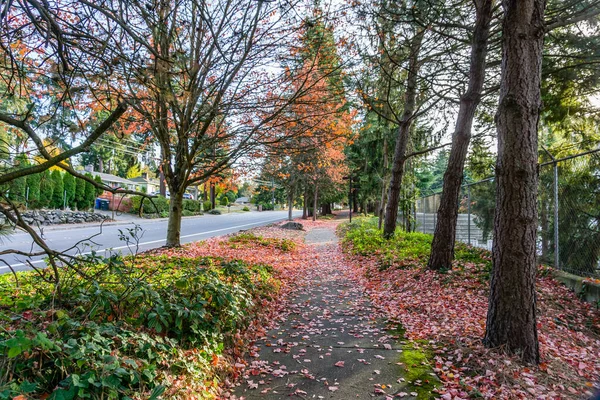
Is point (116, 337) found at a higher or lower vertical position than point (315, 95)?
lower

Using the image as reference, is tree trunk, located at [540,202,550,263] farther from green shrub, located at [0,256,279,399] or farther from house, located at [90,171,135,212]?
house, located at [90,171,135,212]

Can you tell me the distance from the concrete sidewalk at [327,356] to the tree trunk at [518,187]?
118 cm

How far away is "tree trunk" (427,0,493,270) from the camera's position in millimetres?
6223

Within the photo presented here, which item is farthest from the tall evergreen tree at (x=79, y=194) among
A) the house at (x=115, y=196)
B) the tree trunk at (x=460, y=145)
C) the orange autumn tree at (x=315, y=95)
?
the tree trunk at (x=460, y=145)

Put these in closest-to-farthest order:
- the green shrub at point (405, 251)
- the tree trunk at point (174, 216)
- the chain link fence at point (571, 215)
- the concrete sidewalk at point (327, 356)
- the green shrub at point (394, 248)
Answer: the concrete sidewalk at point (327, 356) → the chain link fence at point (571, 215) → the green shrub at point (405, 251) → the green shrub at point (394, 248) → the tree trunk at point (174, 216)

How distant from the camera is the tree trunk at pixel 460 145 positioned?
20.4 feet

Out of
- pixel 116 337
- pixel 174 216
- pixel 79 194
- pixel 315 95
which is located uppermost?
pixel 315 95

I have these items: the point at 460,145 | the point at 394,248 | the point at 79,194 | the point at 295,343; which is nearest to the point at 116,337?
the point at 295,343

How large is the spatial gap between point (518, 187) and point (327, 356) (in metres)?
2.63

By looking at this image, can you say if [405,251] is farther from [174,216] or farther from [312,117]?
[174,216]

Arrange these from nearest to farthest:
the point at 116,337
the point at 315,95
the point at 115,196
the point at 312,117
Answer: the point at 116,337 → the point at 315,95 → the point at 312,117 → the point at 115,196

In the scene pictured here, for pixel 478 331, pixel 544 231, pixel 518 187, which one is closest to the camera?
pixel 518 187

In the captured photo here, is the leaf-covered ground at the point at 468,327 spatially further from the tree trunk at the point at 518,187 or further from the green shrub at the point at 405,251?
the tree trunk at the point at 518,187

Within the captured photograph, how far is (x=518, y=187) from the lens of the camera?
323 centimetres
